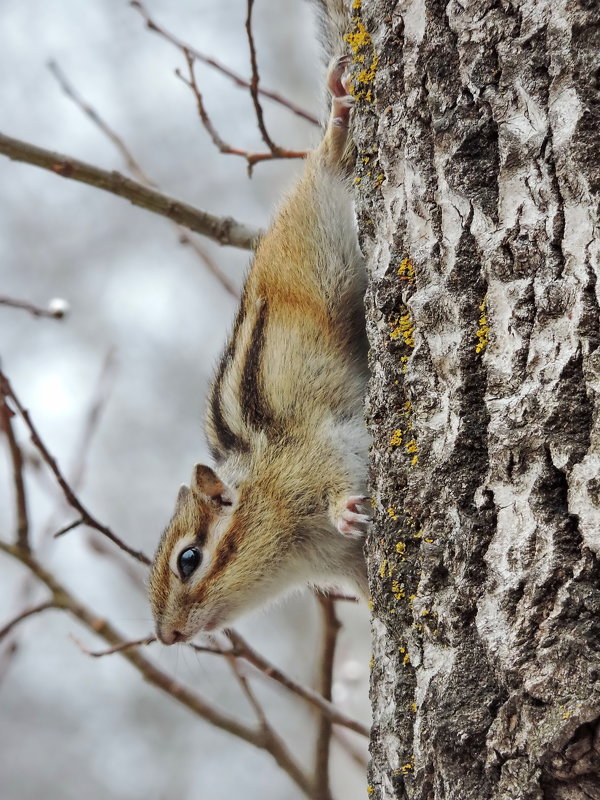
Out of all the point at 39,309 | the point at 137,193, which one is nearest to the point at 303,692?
the point at 39,309

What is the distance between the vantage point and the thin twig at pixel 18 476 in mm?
2385

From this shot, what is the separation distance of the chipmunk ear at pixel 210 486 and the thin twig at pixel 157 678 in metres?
0.44

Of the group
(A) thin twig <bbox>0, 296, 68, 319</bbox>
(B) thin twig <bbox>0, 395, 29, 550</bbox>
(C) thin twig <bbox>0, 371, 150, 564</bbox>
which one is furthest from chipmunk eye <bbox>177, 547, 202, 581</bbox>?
(A) thin twig <bbox>0, 296, 68, 319</bbox>

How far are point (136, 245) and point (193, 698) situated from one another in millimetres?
8542

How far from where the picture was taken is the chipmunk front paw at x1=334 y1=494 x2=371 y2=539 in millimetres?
2074

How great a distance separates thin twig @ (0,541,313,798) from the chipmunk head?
5.9 inches

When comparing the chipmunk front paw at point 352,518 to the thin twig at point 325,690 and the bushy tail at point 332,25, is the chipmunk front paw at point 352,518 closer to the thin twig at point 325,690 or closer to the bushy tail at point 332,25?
the thin twig at point 325,690

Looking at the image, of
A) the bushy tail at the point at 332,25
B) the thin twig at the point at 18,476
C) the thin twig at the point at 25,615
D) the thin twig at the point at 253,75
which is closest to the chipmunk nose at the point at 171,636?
the thin twig at the point at 25,615

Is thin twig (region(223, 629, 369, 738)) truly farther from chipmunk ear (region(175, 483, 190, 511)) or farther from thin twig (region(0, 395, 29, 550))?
thin twig (region(0, 395, 29, 550))

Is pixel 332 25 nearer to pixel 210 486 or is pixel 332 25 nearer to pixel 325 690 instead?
pixel 210 486

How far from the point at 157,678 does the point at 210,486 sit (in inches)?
20.0

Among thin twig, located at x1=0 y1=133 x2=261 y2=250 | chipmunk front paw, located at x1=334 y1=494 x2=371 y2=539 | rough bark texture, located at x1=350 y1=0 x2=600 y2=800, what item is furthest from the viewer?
thin twig, located at x1=0 y1=133 x2=261 y2=250

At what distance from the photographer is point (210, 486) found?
2430mm

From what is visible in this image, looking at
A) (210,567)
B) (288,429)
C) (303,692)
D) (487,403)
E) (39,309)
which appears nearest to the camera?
(487,403)
